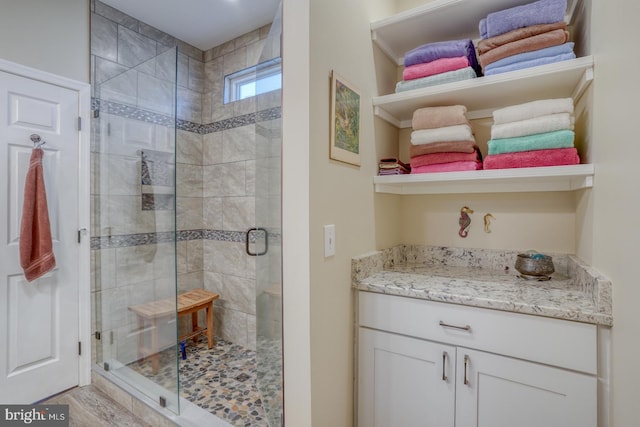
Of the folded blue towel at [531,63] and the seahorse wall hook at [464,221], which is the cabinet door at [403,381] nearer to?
the seahorse wall hook at [464,221]

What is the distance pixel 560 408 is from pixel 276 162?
1.36 m

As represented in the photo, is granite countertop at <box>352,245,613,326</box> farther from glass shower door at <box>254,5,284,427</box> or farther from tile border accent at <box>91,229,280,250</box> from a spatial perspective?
tile border accent at <box>91,229,280,250</box>

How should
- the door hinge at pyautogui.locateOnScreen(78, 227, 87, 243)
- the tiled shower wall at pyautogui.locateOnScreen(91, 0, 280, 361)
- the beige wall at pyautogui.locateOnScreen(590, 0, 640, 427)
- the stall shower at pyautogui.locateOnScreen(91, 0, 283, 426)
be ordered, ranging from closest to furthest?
the beige wall at pyautogui.locateOnScreen(590, 0, 640, 427) < the stall shower at pyautogui.locateOnScreen(91, 0, 283, 426) < the tiled shower wall at pyautogui.locateOnScreen(91, 0, 280, 361) < the door hinge at pyautogui.locateOnScreen(78, 227, 87, 243)

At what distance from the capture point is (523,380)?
1.05m

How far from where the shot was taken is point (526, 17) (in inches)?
46.6

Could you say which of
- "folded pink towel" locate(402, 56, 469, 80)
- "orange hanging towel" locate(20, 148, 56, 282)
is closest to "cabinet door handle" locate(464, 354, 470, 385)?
"folded pink towel" locate(402, 56, 469, 80)

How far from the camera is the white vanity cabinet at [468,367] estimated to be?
0.99 meters

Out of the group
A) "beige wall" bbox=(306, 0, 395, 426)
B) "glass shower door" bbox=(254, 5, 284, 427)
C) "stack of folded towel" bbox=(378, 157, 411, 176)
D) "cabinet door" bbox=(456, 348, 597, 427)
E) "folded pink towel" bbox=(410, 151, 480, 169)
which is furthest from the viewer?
"stack of folded towel" bbox=(378, 157, 411, 176)

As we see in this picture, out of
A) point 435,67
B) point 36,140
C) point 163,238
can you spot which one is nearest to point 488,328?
point 435,67

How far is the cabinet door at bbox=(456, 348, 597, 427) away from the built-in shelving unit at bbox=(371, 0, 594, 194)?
0.71 meters

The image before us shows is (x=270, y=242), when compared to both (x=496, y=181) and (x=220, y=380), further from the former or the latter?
(x=220, y=380)

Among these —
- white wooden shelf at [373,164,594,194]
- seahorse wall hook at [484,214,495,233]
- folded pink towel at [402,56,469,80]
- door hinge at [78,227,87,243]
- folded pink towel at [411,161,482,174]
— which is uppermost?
folded pink towel at [402,56,469,80]

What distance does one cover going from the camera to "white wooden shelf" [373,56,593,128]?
1.16 m

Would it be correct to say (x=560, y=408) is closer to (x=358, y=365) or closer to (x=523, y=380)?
(x=523, y=380)
